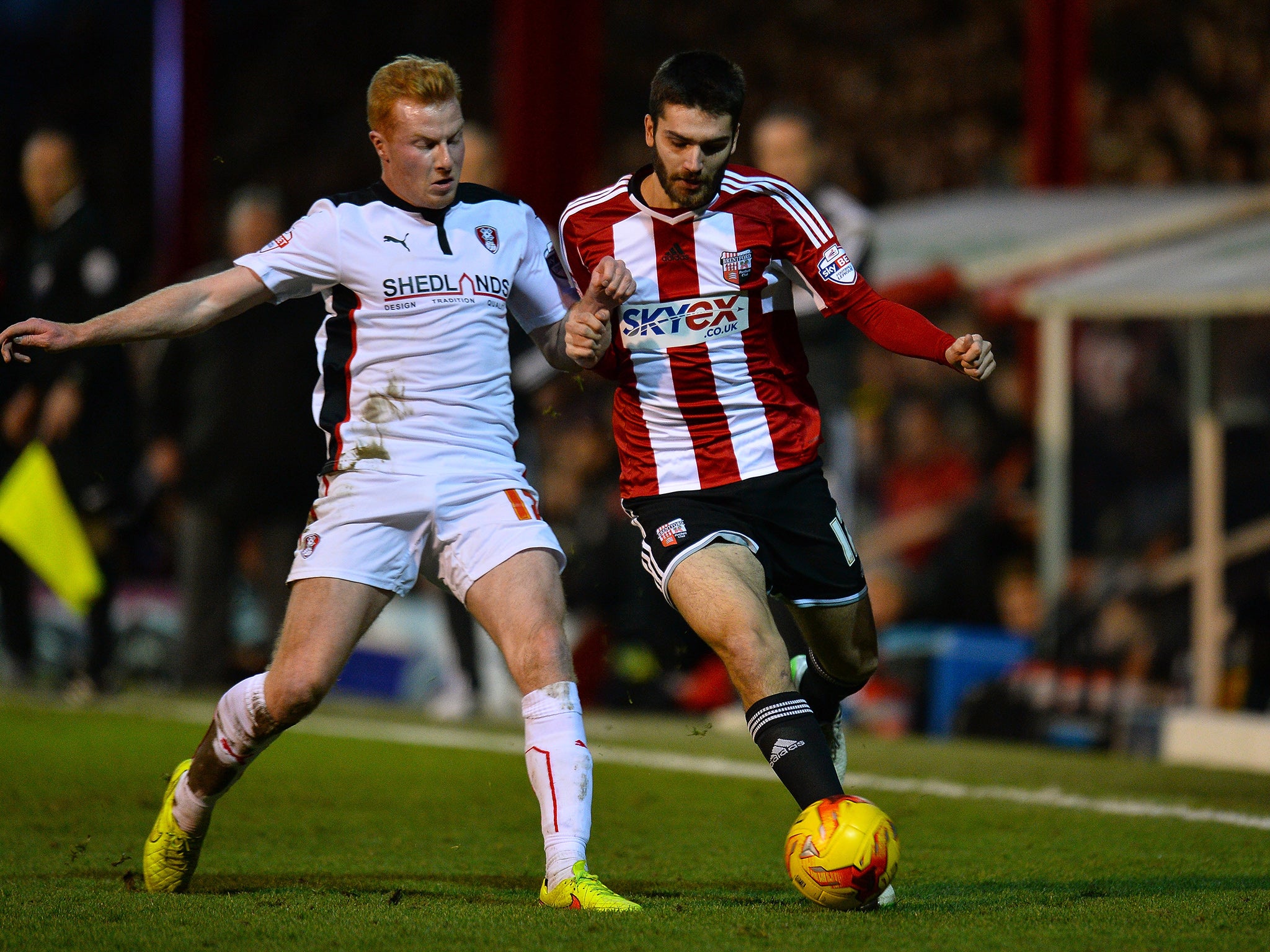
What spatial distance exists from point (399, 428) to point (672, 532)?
755 mm

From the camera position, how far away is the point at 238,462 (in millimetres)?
9859

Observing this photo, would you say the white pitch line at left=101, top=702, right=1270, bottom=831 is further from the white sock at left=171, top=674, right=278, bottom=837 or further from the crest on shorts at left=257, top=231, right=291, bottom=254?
the crest on shorts at left=257, top=231, right=291, bottom=254

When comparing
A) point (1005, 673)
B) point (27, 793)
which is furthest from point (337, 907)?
point (1005, 673)

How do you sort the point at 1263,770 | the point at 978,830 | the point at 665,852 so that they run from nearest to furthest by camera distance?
the point at 665,852, the point at 978,830, the point at 1263,770

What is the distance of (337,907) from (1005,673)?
5.40 m

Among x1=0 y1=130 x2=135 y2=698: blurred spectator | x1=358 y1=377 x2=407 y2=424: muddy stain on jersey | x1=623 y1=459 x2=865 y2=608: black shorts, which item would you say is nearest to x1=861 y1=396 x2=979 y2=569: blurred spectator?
x1=0 y1=130 x2=135 y2=698: blurred spectator

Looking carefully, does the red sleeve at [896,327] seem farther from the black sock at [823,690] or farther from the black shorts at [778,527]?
the black sock at [823,690]

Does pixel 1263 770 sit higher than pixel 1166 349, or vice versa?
pixel 1166 349

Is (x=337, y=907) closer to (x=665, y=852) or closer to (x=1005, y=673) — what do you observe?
(x=665, y=852)

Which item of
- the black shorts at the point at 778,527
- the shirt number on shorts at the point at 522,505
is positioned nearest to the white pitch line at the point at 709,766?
the black shorts at the point at 778,527

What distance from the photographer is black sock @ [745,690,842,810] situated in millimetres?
4230

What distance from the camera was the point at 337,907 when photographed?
429 cm

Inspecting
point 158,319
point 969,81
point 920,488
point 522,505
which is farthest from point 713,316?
point 969,81

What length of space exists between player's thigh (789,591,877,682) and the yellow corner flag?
203 inches
